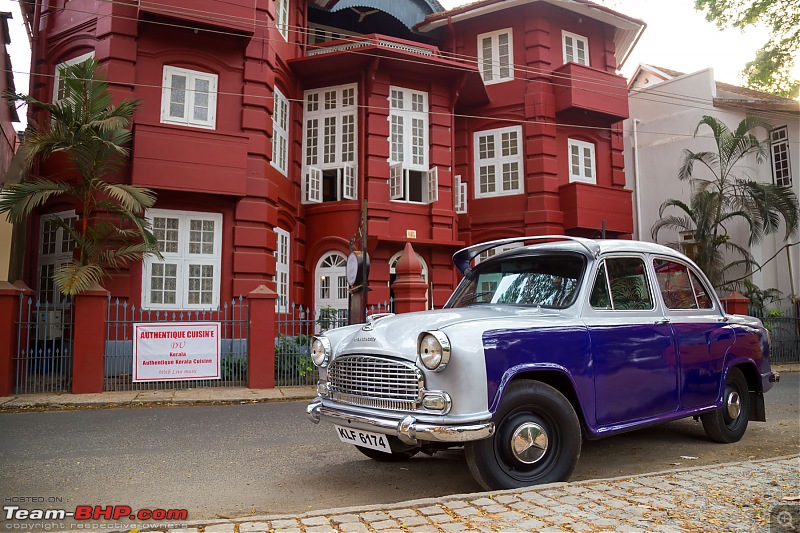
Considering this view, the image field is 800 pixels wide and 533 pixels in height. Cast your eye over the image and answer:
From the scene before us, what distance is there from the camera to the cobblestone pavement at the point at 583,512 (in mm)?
3174

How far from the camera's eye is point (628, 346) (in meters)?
4.59

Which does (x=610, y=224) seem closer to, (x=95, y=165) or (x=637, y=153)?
(x=637, y=153)

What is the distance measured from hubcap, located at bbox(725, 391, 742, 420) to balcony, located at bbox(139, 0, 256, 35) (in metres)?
12.1

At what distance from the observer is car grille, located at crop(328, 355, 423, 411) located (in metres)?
3.87

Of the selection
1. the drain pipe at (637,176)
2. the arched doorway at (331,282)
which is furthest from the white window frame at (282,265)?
the drain pipe at (637,176)

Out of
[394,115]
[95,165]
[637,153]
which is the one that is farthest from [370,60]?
[637,153]

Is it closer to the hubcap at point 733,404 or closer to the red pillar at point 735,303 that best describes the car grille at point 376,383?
the hubcap at point 733,404

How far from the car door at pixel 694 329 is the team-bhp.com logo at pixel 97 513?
13.8 feet

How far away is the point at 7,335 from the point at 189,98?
6.33 m

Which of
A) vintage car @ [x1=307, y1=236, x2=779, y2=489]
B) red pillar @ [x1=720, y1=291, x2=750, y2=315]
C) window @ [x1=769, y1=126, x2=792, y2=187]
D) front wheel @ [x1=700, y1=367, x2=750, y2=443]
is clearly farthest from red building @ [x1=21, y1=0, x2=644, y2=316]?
front wheel @ [x1=700, y1=367, x2=750, y2=443]

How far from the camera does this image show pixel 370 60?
15414 millimetres

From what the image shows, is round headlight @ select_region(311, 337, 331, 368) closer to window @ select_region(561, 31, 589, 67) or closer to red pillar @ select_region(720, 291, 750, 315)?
red pillar @ select_region(720, 291, 750, 315)

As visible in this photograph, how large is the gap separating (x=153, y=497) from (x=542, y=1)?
1761 cm

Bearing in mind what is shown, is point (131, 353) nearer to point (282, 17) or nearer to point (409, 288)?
point (409, 288)
